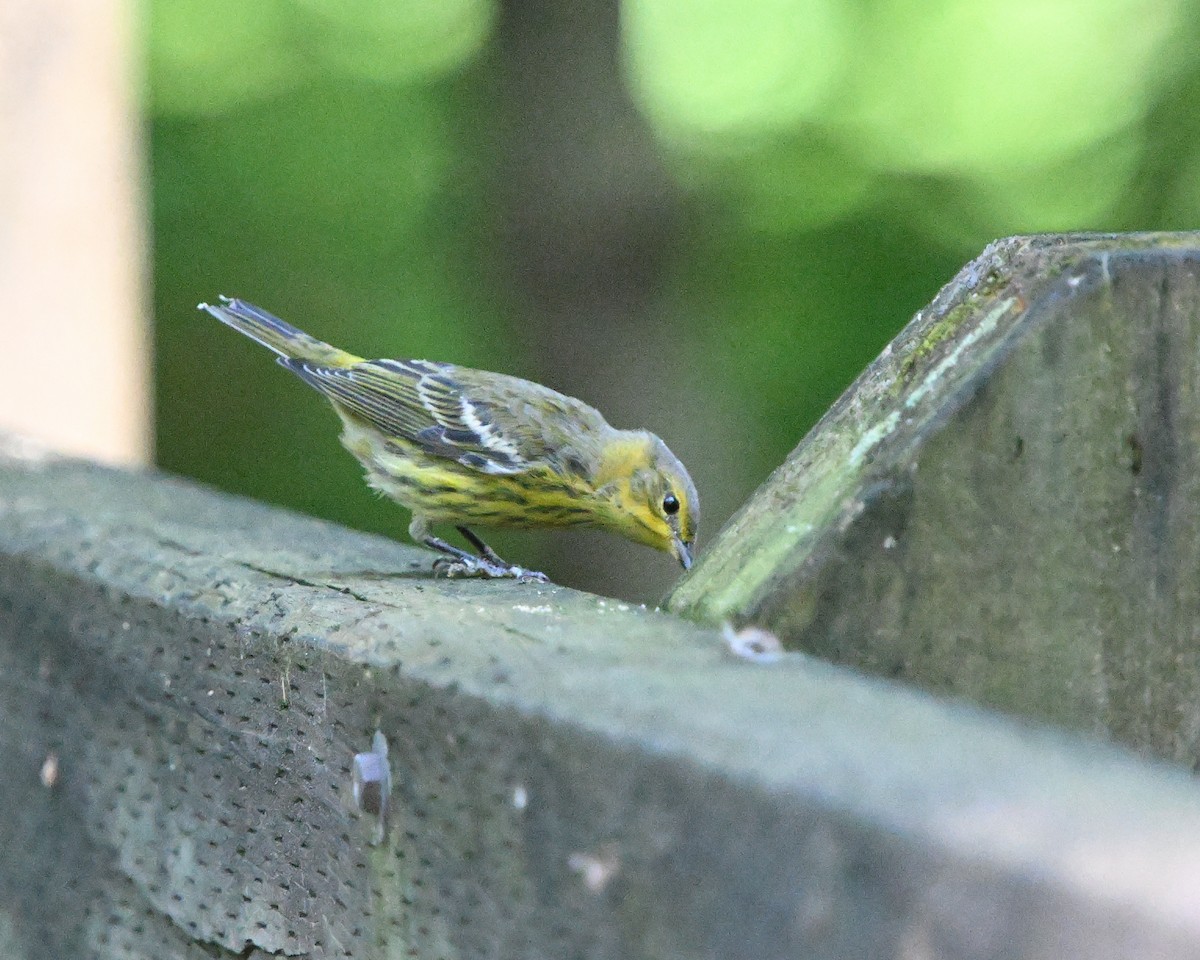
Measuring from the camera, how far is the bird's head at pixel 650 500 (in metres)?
4.34

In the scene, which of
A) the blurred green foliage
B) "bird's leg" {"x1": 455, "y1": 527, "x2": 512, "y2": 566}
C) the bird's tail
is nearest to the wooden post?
the bird's tail

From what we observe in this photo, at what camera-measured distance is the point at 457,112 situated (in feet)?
30.3

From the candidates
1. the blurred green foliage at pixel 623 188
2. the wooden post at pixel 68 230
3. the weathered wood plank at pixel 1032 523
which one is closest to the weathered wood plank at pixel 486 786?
the weathered wood plank at pixel 1032 523

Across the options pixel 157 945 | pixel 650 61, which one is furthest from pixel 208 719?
pixel 650 61

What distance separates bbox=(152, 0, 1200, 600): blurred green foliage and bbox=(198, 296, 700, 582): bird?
8.57ft

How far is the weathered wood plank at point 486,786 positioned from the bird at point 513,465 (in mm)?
1632

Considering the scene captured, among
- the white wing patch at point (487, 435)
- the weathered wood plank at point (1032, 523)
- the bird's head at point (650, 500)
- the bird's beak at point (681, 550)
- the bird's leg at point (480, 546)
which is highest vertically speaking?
the weathered wood plank at point (1032, 523)

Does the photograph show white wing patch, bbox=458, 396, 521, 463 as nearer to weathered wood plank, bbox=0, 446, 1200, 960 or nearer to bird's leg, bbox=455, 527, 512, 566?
bird's leg, bbox=455, 527, 512, 566

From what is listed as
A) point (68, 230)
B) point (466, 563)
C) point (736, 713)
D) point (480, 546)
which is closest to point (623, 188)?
point (68, 230)

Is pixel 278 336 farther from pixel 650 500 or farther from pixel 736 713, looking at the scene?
pixel 736 713

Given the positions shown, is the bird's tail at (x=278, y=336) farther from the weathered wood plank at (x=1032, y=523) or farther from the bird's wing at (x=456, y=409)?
the weathered wood plank at (x=1032, y=523)

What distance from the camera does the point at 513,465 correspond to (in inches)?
168

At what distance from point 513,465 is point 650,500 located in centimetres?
39

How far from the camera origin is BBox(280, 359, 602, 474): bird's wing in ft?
14.2
